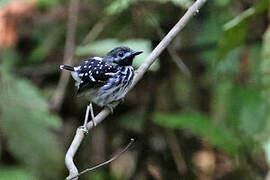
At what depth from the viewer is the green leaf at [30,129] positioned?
15.8ft

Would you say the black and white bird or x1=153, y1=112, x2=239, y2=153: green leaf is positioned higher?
the black and white bird

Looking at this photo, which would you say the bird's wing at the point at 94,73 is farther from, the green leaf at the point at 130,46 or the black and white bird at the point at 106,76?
the green leaf at the point at 130,46

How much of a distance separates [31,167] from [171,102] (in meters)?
1.61

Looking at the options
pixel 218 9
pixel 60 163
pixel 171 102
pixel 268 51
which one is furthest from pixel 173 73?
pixel 268 51

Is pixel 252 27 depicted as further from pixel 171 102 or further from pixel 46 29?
pixel 46 29

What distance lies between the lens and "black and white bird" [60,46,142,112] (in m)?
3.96

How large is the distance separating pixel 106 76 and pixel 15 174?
1.00 meters

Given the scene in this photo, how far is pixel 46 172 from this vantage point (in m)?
4.93

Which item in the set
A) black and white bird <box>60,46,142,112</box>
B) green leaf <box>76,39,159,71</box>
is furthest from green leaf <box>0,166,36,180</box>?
green leaf <box>76,39,159,71</box>

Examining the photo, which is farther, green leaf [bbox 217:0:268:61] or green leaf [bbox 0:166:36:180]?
green leaf [bbox 0:166:36:180]

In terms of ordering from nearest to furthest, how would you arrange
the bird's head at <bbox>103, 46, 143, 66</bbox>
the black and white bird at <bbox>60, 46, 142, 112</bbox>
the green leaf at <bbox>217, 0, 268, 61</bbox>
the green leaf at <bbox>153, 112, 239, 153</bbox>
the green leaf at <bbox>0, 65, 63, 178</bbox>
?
1. the green leaf at <bbox>217, 0, 268, 61</bbox>
2. the black and white bird at <bbox>60, 46, 142, 112</bbox>
3. the bird's head at <bbox>103, 46, 143, 66</bbox>
4. the green leaf at <bbox>153, 112, 239, 153</bbox>
5. the green leaf at <bbox>0, 65, 63, 178</bbox>

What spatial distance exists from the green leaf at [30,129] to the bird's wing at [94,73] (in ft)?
2.83

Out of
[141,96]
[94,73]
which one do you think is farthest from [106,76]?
[141,96]

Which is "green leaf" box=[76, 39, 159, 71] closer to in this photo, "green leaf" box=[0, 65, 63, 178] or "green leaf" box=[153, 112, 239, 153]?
"green leaf" box=[153, 112, 239, 153]
